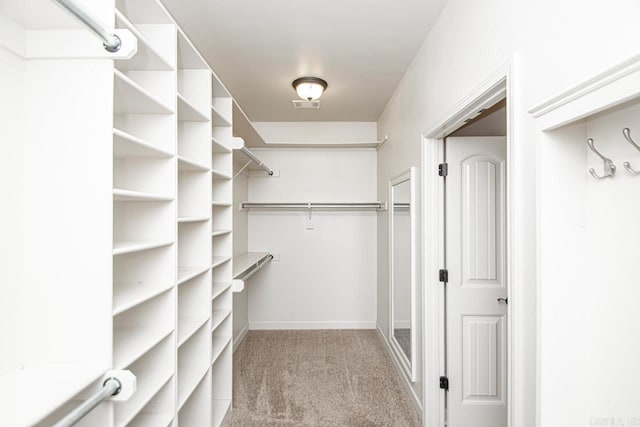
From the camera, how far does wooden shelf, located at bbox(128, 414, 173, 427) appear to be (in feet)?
4.90

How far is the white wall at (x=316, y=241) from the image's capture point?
4.35 m

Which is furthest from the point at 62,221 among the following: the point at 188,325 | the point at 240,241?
the point at 240,241

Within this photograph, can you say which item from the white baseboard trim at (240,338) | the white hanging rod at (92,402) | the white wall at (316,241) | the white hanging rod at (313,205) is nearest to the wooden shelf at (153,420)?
the white hanging rod at (92,402)

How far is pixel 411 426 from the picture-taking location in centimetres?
233

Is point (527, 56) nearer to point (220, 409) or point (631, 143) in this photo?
point (631, 143)

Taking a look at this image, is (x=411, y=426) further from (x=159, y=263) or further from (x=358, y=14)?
(x=358, y=14)

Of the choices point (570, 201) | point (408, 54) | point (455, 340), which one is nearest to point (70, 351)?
point (570, 201)

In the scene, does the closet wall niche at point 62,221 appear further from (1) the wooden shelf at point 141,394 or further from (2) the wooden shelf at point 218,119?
(2) the wooden shelf at point 218,119

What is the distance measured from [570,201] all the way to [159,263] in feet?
5.14

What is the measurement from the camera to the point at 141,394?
1355 millimetres

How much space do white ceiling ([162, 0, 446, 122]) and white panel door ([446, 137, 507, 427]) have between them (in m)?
0.82

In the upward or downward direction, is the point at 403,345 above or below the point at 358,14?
below

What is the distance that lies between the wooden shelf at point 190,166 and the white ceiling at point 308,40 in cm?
92

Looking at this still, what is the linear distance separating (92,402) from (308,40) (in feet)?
7.34
